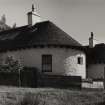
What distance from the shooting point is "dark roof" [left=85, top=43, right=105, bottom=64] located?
33094mm

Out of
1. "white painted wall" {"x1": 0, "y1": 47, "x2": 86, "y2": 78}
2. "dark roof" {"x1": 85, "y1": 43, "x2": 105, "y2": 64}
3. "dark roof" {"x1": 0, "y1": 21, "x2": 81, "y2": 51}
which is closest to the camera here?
"white painted wall" {"x1": 0, "y1": 47, "x2": 86, "y2": 78}

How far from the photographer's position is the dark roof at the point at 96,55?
109 ft

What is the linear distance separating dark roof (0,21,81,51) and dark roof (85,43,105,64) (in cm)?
766

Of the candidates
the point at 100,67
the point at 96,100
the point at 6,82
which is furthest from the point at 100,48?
the point at 96,100

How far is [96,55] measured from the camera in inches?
1336

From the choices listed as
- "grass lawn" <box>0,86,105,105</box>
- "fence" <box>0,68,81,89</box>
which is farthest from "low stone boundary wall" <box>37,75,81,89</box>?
"grass lawn" <box>0,86,105,105</box>

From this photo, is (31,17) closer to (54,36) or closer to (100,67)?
(54,36)

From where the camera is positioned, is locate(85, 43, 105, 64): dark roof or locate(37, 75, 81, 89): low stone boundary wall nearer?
locate(37, 75, 81, 89): low stone boundary wall

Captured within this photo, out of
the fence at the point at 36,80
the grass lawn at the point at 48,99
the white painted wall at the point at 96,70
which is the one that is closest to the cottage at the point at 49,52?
the fence at the point at 36,80

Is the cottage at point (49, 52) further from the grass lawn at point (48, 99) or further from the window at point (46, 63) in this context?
the grass lawn at point (48, 99)

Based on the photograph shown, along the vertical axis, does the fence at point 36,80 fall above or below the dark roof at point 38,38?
below

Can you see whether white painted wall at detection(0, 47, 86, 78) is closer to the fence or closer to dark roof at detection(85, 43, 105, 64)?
the fence

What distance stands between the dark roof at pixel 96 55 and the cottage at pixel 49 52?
6940 millimetres

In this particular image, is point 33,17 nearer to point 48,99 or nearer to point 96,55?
point 96,55
